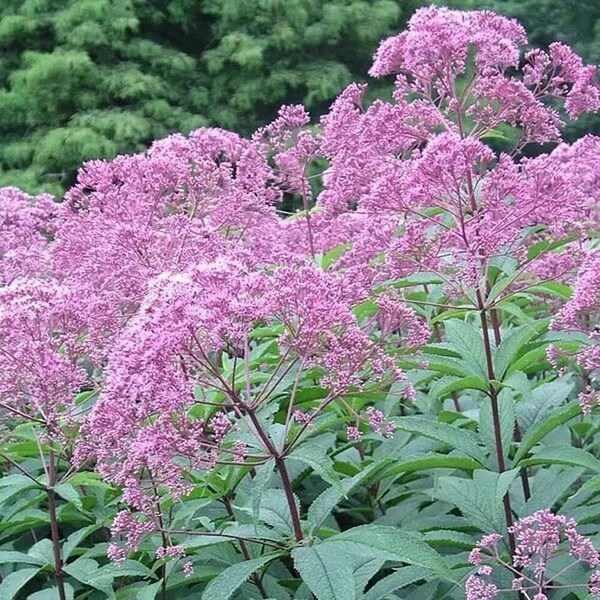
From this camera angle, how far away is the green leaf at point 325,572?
233 cm

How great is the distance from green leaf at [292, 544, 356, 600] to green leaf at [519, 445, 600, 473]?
0.72 meters

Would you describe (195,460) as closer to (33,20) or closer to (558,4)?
(33,20)

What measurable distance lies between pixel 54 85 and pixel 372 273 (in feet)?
51.7

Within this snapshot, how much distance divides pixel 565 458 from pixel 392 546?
0.67 metres

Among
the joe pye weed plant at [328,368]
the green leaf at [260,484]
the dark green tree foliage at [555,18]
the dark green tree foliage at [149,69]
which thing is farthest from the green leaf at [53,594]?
the dark green tree foliage at [555,18]

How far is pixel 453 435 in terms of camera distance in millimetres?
3012

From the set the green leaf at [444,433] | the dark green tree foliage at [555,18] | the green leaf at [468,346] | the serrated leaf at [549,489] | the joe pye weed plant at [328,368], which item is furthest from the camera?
the dark green tree foliage at [555,18]

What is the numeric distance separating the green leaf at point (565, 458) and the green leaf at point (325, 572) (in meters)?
0.72

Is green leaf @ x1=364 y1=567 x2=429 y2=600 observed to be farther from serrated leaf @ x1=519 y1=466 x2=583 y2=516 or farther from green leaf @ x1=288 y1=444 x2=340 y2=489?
serrated leaf @ x1=519 y1=466 x2=583 y2=516

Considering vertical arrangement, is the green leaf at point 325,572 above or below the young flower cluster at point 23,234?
above

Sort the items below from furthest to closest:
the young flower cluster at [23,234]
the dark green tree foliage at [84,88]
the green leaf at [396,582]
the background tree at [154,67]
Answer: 1. the background tree at [154,67]
2. the dark green tree foliage at [84,88]
3. the young flower cluster at [23,234]
4. the green leaf at [396,582]

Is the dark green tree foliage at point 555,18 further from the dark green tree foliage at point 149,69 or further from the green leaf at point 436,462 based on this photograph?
the green leaf at point 436,462

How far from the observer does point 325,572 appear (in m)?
2.40

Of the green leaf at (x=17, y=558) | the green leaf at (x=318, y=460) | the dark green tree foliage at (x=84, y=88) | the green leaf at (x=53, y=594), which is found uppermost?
the green leaf at (x=318, y=460)
